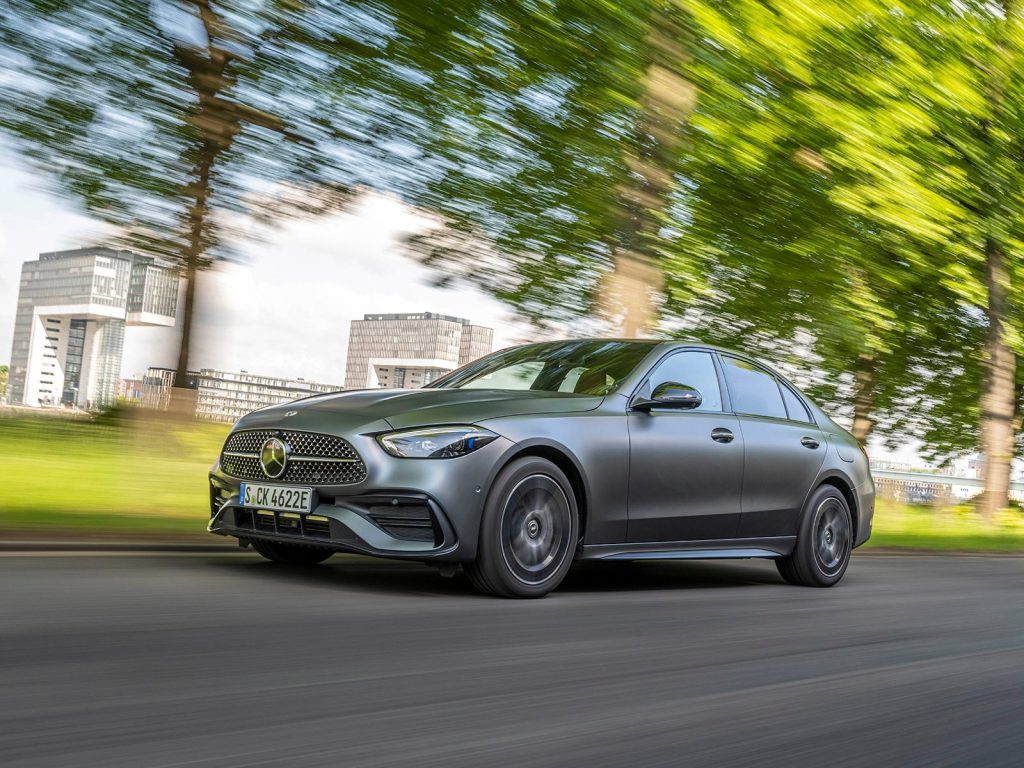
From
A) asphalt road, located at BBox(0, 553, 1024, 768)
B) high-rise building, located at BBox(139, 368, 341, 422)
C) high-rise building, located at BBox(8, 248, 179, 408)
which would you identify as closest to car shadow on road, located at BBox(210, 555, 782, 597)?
asphalt road, located at BBox(0, 553, 1024, 768)

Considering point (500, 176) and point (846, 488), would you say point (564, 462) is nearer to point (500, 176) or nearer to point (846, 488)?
point (846, 488)

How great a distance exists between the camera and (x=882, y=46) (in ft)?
54.4

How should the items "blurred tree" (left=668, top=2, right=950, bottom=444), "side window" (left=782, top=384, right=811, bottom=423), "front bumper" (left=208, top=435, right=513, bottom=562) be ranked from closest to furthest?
"front bumper" (left=208, top=435, right=513, bottom=562) → "side window" (left=782, top=384, right=811, bottom=423) → "blurred tree" (left=668, top=2, right=950, bottom=444)

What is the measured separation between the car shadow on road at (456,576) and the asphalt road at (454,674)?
4 centimetres

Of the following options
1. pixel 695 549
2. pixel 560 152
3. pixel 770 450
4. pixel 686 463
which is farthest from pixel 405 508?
pixel 560 152

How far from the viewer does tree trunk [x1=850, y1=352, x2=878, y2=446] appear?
22.9m

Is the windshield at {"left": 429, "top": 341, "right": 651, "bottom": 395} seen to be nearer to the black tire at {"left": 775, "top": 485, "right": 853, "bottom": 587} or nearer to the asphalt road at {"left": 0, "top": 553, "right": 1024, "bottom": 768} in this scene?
the asphalt road at {"left": 0, "top": 553, "right": 1024, "bottom": 768}

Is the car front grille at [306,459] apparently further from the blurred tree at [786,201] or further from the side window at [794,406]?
the blurred tree at [786,201]

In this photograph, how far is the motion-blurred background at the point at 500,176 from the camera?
11836mm

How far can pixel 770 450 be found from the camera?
7.72 m

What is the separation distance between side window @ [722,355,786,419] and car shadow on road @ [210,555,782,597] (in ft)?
3.88

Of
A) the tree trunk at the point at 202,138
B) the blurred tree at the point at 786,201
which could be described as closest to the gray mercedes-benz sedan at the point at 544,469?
the tree trunk at the point at 202,138

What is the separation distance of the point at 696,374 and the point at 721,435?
41 centimetres

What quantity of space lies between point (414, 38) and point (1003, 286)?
11.7 m
